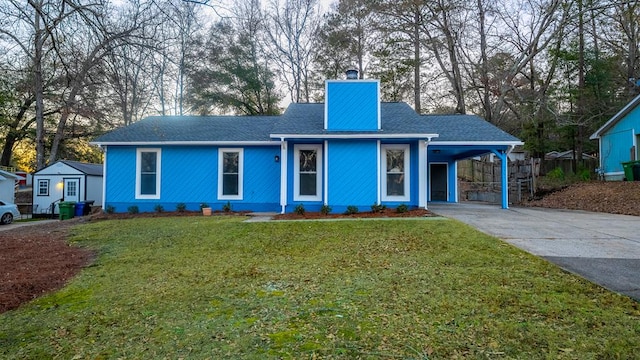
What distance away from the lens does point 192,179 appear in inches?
468

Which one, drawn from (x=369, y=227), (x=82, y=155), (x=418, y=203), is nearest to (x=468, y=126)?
(x=418, y=203)

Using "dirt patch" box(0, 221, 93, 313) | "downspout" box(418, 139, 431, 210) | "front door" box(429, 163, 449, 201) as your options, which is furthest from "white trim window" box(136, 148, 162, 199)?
"front door" box(429, 163, 449, 201)

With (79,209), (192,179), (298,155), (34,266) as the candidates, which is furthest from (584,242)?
(79,209)

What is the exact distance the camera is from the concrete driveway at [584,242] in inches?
165

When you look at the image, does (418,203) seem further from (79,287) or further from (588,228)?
(79,287)

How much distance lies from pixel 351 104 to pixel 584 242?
22.9 feet

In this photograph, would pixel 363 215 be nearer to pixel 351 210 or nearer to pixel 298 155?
pixel 351 210

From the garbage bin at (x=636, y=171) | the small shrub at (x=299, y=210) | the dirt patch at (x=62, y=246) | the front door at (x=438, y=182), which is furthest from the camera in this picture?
the front door at (x=438, y=182)

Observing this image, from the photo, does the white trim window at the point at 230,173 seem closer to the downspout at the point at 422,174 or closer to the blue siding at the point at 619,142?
the downspout at the point at 422,174

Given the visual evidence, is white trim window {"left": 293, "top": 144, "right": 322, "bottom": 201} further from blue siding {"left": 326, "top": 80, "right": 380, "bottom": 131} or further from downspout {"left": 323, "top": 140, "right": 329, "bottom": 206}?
blue siding {"left": 326, "top": 80, "right": 380, "bottom": 131}

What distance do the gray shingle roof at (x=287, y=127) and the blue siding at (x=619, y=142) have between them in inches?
294

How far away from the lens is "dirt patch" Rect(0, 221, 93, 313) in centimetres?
440

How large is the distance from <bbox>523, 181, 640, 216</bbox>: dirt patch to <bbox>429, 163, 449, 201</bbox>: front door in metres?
3.16

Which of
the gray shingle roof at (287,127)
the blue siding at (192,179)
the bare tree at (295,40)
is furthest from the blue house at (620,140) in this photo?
the bare tree at (295,40)
